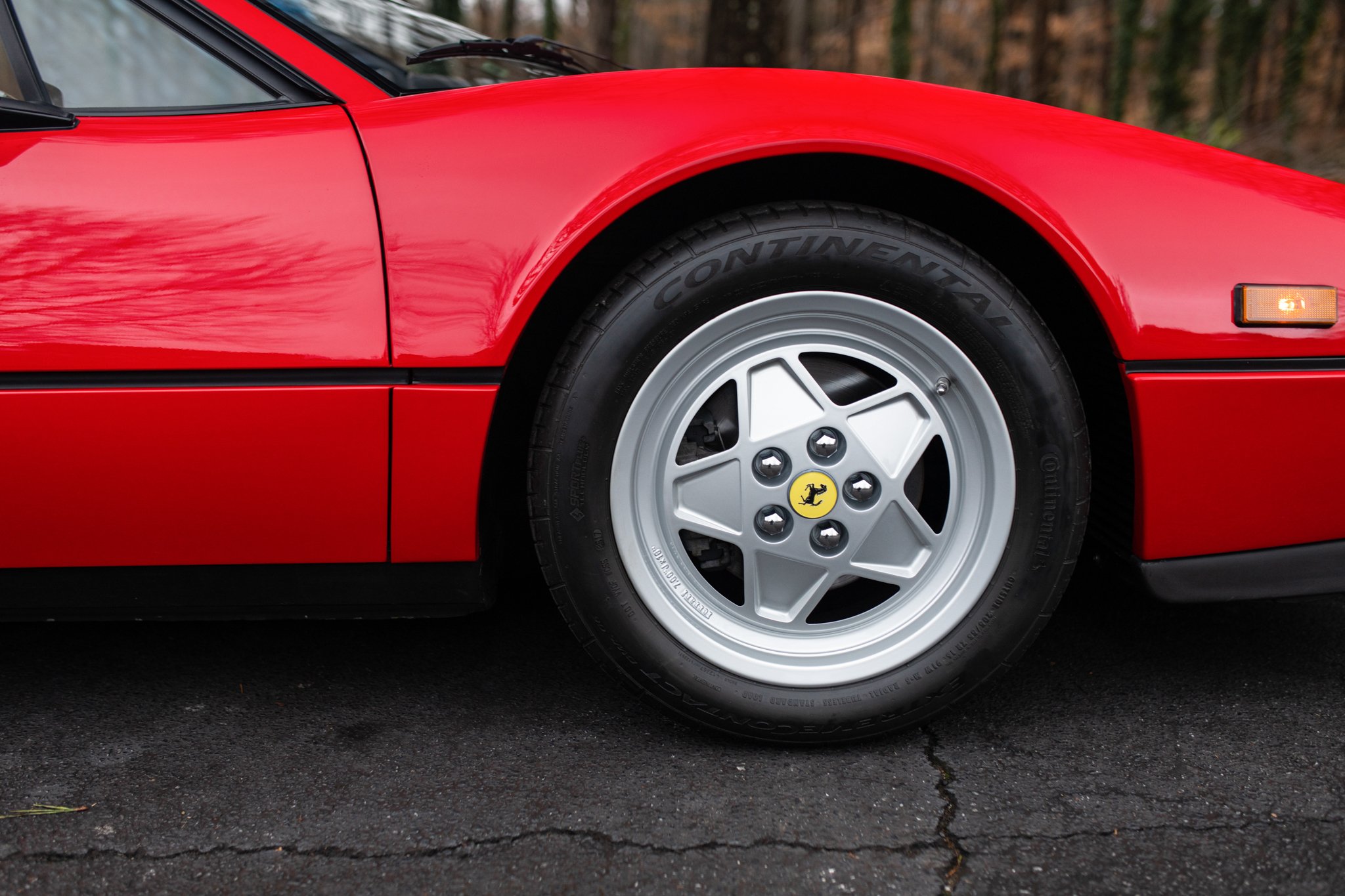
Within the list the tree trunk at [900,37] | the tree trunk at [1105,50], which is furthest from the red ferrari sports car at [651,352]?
the tree trunk at [900,37]

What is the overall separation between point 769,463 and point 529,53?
1068 mm

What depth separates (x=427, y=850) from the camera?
4.23 feet

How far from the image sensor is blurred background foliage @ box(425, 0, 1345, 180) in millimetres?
9453

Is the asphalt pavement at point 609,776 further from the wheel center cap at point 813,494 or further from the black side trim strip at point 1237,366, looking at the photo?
the black side trim strip at point 1237,366

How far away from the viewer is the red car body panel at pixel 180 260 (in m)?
1.37

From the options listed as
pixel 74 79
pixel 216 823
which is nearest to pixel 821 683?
pixel 216 823

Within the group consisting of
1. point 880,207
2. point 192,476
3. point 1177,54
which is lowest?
point 192,476

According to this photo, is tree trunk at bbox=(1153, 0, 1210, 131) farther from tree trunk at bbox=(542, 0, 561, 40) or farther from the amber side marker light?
the amber side marker light

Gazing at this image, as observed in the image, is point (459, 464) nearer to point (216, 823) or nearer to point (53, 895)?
point (216, 823)

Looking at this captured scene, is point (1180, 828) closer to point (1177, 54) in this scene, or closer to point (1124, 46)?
point (1177, 54)

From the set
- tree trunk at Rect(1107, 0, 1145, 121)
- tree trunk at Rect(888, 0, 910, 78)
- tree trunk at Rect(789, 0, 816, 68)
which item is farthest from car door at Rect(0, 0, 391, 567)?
tree trunk at Rect(789, 0, 816, 68)

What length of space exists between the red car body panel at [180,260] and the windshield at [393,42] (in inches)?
10.2

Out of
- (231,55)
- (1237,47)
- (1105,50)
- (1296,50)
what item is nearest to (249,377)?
(231,55)

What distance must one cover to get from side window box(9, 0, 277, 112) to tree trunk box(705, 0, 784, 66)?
5.50 meters
